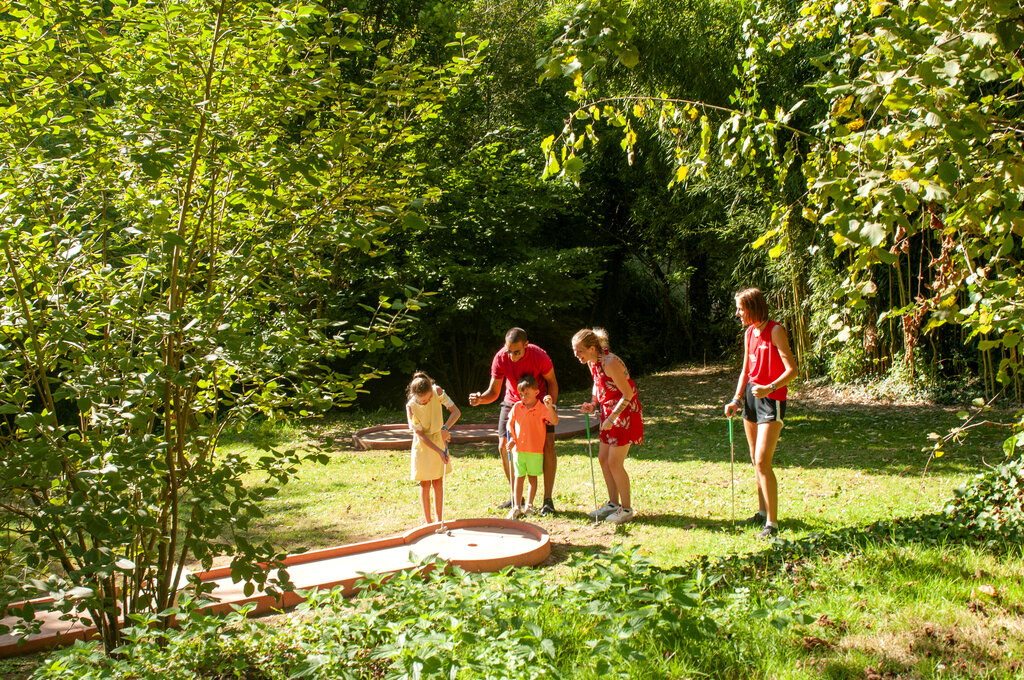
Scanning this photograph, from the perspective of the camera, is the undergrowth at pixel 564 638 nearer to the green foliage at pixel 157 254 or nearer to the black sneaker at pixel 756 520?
the green foliage at pixel 157 254

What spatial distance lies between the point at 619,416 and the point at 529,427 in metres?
0.74

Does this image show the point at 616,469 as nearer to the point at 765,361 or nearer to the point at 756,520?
the point at 756,520

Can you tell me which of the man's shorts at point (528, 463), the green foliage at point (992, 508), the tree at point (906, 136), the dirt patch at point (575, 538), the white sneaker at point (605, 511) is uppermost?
the tree at point (906, 136)

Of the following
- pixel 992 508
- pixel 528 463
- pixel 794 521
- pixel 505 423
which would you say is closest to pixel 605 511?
pixel 528 463

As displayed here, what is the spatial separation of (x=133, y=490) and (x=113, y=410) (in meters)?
0.49

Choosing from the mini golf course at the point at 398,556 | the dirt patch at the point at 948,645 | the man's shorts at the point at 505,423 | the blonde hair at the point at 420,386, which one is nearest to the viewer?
the dirt patch at the point at 948,645

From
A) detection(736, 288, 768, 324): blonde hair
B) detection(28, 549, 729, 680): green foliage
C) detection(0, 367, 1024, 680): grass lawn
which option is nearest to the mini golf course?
detection(0, 367, 1024, 680): grass lawn

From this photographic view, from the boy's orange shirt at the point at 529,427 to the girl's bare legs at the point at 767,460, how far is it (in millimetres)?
1680

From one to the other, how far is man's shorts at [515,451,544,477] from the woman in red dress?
1.63ft

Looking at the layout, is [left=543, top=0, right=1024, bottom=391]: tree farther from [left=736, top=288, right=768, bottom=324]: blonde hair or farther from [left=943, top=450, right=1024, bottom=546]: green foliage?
[left=736, top=288, right=768, bottom=324]: blonde hair

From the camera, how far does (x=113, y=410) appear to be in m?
2.81

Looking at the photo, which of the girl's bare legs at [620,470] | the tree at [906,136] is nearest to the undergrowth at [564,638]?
the tree at [906,136]

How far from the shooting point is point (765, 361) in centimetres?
530

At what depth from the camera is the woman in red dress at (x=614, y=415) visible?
591 centimetres
